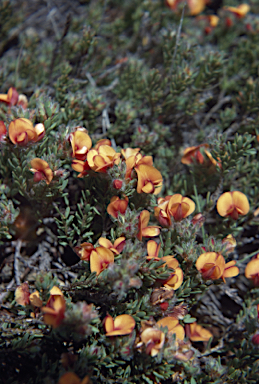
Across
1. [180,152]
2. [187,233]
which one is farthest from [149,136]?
[187,233]

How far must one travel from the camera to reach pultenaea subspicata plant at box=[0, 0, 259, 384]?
1.39 m

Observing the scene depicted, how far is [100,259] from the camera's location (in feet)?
4.71

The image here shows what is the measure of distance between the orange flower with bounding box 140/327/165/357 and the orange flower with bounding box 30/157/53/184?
881 mm

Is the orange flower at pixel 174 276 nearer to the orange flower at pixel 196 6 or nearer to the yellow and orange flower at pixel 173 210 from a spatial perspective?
the yellow and orange flower at pixel 173 210

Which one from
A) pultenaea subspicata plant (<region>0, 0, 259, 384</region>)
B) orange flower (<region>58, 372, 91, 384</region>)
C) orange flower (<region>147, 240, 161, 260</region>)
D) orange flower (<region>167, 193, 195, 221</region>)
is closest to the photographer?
orange flower (<region>58, 372, 91, 384</region>)

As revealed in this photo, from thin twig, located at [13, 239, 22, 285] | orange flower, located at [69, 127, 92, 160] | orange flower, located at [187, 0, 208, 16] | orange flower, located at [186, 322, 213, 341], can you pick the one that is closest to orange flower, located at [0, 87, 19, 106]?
orange flower, located at [69, 127, 92, 160]

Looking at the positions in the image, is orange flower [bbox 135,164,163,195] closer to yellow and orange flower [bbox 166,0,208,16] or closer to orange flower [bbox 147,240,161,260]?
orange flower [bbox 147,240,161,260]

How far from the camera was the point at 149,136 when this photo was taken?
2.22 m

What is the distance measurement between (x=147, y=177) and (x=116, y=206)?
0.74ft

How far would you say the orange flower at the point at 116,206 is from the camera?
154cm

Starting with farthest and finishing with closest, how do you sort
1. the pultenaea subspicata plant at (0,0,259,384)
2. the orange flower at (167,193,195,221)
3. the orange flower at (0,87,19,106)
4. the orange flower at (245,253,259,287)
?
the orange flower at (0,87,19,106), the orange flower at (245,253,259,287), the orange flower at (167,193,195,221), the pultenaea subspicata plant at (0,0,259,384)

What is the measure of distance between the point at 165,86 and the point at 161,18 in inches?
42.9

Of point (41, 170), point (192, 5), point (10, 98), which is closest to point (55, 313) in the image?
point (41, 170)

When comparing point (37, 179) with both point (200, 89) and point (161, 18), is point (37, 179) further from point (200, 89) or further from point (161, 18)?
point (161, 18)
